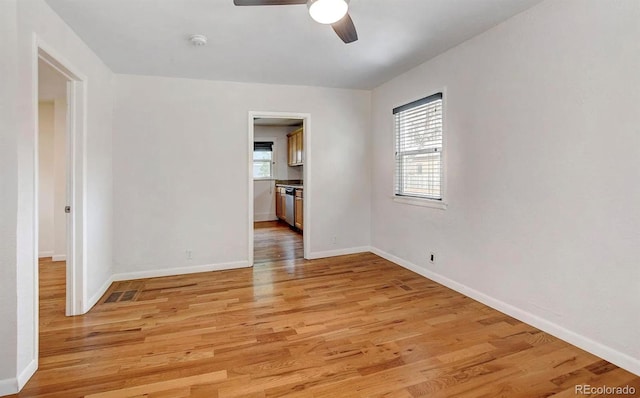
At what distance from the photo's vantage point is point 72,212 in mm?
2762

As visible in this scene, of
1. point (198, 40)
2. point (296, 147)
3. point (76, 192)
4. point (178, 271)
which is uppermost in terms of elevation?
point (198, 40)

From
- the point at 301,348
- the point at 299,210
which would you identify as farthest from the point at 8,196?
the point at 299,210

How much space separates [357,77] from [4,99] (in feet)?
11.1

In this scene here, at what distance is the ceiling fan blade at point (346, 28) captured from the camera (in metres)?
2.11

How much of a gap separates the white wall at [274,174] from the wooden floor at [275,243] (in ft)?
2.18

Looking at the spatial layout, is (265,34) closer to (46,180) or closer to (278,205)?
(46,180)

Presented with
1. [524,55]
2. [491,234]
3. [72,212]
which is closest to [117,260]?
[72,212]

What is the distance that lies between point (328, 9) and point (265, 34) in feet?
3.63

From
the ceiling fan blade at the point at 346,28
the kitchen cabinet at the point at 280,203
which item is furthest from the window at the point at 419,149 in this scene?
the kitchen cabinet at the point at 280,203

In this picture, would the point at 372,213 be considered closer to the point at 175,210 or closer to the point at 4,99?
the point at 175,210

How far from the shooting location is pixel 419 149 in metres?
3.80

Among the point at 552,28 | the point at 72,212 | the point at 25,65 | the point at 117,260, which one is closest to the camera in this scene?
the point at 25,65

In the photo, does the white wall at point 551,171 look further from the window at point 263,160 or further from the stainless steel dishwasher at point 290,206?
the window at point 263,160

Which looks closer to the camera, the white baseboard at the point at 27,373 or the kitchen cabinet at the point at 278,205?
the white baseboard at the point at 27,373
